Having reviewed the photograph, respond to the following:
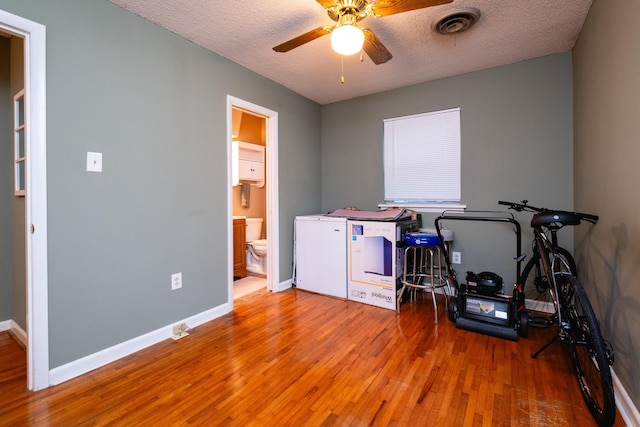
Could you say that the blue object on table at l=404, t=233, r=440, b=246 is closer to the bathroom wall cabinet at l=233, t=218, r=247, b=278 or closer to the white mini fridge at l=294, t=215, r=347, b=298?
the white mini fridge at l=294, t=215, r=347, b=298

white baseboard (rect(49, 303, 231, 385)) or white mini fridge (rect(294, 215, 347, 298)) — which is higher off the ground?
white mini fridge (rect(294, 215, 347, 298))

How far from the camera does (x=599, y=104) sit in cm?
184

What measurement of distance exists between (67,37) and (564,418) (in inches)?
132

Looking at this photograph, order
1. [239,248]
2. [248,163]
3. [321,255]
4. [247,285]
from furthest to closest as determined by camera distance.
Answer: [248,163]
[239,248]
[247,285]
[321,255]

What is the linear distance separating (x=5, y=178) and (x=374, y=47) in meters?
2.96

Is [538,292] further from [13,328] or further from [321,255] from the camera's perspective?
[13,328]

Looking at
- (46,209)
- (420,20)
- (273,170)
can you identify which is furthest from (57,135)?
(420,20)

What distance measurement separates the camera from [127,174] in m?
2.02

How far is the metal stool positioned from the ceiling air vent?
5.37 feet

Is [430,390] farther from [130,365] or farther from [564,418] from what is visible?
[130,365]

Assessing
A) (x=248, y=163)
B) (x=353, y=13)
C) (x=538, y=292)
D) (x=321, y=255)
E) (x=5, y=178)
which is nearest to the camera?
(x=353, y=13)

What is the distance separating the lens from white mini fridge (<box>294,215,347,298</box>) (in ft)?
10.3

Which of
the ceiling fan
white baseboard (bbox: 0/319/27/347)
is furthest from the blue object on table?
white baseboard (bbox: 0/319/27/347)

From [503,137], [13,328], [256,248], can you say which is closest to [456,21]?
[503,137]
